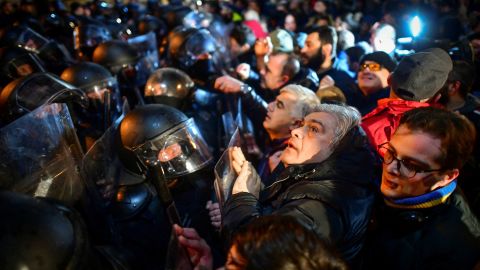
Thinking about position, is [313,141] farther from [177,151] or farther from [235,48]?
[235,48]

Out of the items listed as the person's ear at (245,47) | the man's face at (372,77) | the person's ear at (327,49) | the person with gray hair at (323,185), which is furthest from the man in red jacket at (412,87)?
the person's ear at (245,47)

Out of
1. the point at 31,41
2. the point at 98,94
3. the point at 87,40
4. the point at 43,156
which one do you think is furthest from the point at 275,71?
the point at 31,41

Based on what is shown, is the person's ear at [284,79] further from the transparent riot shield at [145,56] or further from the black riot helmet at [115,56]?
the black riot helmet at [115,56]

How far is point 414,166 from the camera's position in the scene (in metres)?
1.64

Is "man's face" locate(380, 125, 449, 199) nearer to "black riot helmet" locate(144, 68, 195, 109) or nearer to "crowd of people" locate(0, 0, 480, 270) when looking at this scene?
"crowd of people" locate(0, 0, 480, 270)

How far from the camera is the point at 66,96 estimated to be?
2.89 meters

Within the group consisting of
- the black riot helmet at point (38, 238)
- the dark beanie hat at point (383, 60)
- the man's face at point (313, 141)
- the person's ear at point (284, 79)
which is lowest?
the person's ear at point (284, 79)

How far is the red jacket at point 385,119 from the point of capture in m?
2.41

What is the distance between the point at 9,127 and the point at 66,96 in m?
1.16

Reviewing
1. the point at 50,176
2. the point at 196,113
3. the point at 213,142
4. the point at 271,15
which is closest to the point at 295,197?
the point at 50,176

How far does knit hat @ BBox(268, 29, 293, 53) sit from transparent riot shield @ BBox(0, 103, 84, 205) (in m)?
3.93

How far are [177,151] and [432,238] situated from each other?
177 centimetres

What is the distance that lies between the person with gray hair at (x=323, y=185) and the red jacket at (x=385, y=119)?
1.51ft

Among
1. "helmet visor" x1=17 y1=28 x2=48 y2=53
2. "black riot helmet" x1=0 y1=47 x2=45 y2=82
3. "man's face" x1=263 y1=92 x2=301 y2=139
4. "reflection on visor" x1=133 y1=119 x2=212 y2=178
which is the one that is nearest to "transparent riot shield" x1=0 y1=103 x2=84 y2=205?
"reflection on visor" x1=133 y1=119 x2=212 y2=178
